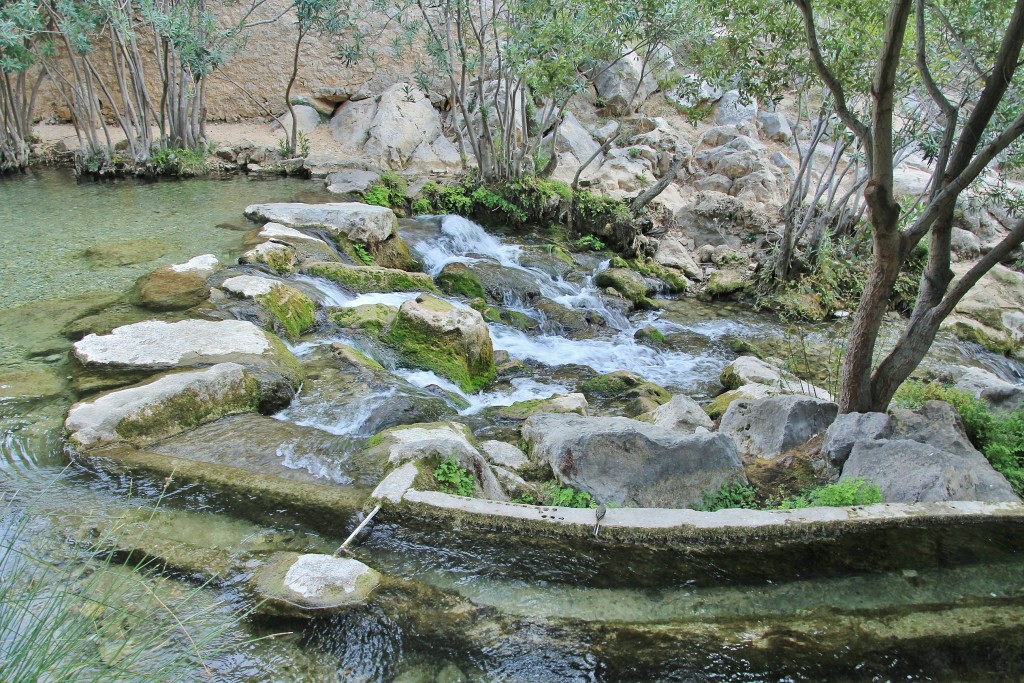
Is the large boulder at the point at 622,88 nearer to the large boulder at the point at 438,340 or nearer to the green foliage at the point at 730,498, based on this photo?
the large boulder at the point at 438,340

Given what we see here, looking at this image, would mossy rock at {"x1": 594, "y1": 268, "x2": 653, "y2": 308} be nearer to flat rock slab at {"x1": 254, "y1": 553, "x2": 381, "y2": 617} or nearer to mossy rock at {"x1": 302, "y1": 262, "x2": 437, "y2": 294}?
mossy rock at {"x1": 302, "y1": 262, "x2": 437, "y2": 294}

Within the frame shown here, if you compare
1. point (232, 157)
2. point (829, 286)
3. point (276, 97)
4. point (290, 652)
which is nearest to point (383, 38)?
point (276, 97)

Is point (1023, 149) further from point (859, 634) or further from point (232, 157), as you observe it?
point (232, 157)

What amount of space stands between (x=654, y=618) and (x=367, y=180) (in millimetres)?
13732

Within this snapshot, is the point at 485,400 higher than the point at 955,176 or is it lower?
lower

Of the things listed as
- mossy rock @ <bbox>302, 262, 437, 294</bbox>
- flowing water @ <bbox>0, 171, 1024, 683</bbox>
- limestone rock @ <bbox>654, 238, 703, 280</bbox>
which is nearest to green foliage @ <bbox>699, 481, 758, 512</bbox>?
flowing water @ <bbox>0, 171, 1024, 683</bbox>

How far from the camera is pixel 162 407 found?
489 cm

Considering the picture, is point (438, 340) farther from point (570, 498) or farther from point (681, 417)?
point (570, 498)

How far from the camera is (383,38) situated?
22922 millimetres

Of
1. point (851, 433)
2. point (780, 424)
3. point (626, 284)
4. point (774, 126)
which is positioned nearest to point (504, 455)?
point (780, 424)

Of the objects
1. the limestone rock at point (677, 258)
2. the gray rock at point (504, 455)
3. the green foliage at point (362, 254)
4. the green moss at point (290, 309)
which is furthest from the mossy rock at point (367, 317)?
the limestone rock at point (677, 258)

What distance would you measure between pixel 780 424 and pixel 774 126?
1941cm

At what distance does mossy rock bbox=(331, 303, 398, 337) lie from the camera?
7.88 metres

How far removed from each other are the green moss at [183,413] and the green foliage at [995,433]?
5.47 metres
